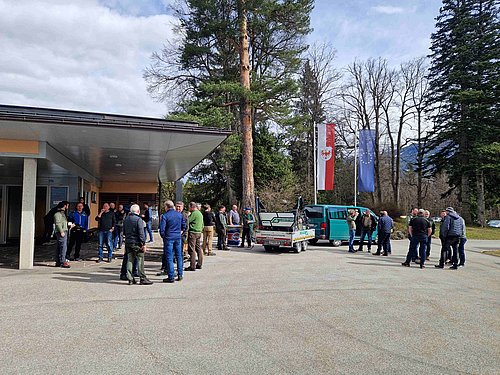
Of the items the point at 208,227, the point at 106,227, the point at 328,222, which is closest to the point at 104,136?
the point at 106,227

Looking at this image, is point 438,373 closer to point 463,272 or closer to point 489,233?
point 463,272

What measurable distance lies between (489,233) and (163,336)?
32612mm

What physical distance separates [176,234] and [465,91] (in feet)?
120

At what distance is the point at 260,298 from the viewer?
298 inches

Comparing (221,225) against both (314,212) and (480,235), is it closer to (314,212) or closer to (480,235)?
(314,212)

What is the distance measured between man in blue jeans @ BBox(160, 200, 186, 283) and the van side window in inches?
408

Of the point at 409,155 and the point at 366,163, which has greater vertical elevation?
the point at 409,155

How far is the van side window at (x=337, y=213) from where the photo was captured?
18297 millimetres

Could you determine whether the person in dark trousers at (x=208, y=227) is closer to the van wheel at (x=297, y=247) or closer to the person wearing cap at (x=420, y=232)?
the van wheel at (x=297, y=247)

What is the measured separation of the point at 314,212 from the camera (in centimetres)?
1838

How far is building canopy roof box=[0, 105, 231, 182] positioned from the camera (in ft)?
30.2

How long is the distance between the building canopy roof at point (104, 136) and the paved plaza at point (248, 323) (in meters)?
3.38

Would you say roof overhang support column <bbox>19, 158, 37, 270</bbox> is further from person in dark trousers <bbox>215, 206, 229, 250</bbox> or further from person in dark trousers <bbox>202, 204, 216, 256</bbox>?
person in dark trousers <bbox>215, 206, 229, 250</bbox>

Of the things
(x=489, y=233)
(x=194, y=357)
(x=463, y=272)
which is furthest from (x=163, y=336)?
(x=489, y=233)
